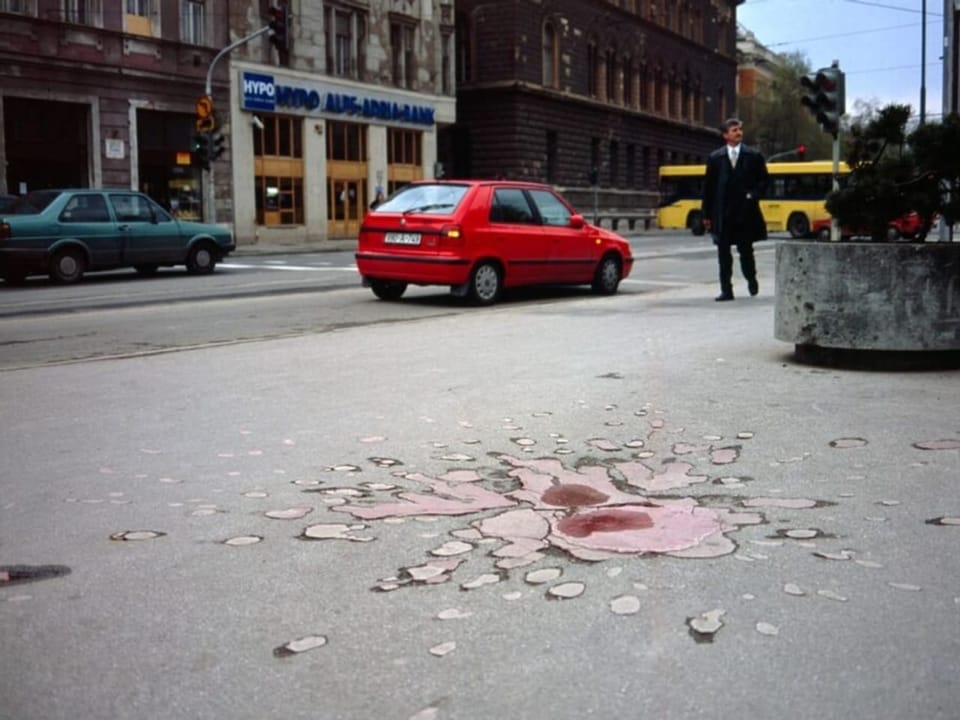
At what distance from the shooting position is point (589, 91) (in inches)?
2279

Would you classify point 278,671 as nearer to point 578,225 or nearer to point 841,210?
point 841,210

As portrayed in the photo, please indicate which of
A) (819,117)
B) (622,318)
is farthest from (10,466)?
(819,117)

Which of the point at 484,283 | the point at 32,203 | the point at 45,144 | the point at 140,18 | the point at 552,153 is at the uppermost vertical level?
the point at 140,18

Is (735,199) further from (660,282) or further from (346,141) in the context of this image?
(346,141)

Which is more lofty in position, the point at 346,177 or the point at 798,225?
the point at 346,177

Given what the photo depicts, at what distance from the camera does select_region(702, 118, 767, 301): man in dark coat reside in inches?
513

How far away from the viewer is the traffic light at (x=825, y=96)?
15.3 metres

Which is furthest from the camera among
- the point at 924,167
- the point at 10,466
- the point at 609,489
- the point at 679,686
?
the point at 924,167

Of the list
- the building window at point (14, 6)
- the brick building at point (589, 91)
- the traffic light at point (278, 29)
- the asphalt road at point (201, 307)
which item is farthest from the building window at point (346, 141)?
the asphalt road at point (201, 307)

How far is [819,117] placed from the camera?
15.4 metres

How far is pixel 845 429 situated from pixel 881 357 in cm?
232

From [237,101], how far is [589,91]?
26.0 metres

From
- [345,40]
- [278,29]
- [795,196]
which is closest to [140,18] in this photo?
[278,29]

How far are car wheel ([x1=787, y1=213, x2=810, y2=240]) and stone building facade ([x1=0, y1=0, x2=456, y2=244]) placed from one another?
14217mm
